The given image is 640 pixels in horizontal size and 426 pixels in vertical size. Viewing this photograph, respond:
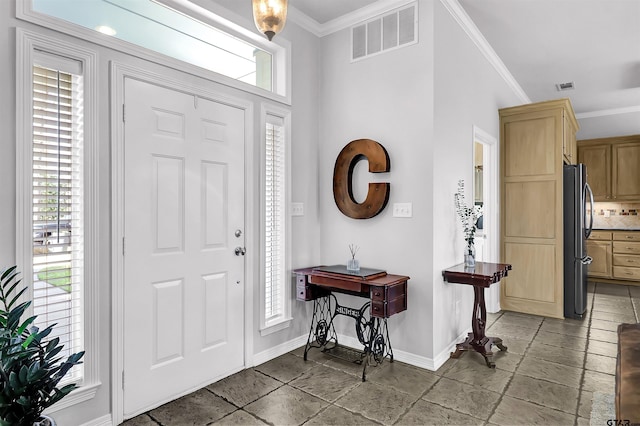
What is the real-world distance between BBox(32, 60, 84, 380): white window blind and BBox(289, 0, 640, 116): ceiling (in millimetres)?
1994

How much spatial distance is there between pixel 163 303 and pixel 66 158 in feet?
3.42

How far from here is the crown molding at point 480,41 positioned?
3324 mm

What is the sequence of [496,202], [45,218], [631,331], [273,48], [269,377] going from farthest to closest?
[496,202]
[273,48]
[269,377]
[631,331]
[45,218]

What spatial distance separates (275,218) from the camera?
10.9ft

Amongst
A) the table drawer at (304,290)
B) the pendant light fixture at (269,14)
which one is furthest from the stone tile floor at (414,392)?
the pendant light fixture at (269,14)

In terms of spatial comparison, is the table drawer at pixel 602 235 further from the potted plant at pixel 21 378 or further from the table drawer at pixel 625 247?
the potted plant at pixel 21 378

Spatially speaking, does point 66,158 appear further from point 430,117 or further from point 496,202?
point 496,202

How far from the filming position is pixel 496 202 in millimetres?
4641

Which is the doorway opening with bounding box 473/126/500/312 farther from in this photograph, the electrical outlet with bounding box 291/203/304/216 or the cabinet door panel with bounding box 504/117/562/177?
the electrical outlet with bounding box 291/203/304/216

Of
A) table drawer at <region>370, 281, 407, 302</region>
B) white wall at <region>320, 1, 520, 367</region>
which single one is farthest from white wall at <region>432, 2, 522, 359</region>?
table drawer at <region>370, 281, 407, 302</region>

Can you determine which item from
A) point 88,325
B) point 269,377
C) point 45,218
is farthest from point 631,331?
point 45,218

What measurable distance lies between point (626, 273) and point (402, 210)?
5.54 meters

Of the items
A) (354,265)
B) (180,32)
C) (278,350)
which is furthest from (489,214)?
(180,32)

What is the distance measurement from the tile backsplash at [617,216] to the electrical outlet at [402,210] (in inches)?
234
